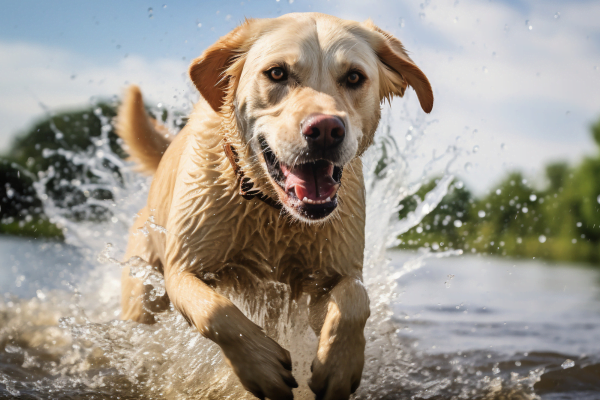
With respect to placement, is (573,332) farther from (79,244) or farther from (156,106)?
(79,244)

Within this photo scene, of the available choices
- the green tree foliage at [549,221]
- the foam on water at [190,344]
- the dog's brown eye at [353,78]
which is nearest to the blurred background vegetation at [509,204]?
the green tree foliage at [549,221]

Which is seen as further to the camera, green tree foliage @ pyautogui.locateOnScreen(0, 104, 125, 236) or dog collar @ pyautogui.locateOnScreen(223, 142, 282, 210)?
green tree foliage @ pyautogui.locateOnScreen(0, 104, 125, 236)

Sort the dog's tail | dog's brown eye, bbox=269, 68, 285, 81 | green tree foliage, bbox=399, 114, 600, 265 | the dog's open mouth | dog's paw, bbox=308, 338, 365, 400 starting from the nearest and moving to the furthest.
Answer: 1. dog's paw, bbox=308, 338, 365, 400
2. the dog's open mouth
3. dog's brown eye, bbox=269, 68, 285, 81
4. the dog's tail
5. green tree foliage, bbox=399, 114, 600, 265

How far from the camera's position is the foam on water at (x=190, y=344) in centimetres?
329

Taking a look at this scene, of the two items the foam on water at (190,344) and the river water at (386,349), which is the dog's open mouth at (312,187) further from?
the river water at (386,349)

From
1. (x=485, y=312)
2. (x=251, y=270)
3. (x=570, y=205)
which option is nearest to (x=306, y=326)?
(x=251, y=270)

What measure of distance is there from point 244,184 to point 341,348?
1.00m

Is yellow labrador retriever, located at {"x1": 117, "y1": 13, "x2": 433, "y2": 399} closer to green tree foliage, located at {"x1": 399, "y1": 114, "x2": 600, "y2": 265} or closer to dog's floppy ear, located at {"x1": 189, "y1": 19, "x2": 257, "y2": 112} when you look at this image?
dog's floppy ear, located at {"x1": 189, "y1": 19, "x2": 257, "y2": 112}

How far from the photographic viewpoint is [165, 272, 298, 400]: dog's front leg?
7.52ft

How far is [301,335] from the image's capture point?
339 centimetres

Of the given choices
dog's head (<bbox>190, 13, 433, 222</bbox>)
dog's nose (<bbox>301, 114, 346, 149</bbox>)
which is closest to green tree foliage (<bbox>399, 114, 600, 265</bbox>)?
dog's head (<bbox>190, 13, 433, 222</bbox>)

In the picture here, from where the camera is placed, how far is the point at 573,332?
18.3ft

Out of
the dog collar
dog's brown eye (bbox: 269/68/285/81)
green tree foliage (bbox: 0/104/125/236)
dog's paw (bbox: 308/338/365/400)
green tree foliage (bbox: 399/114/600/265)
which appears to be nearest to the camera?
dog's paw (bbox: 308/338/365/400)

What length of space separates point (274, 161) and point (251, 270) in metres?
0.69
